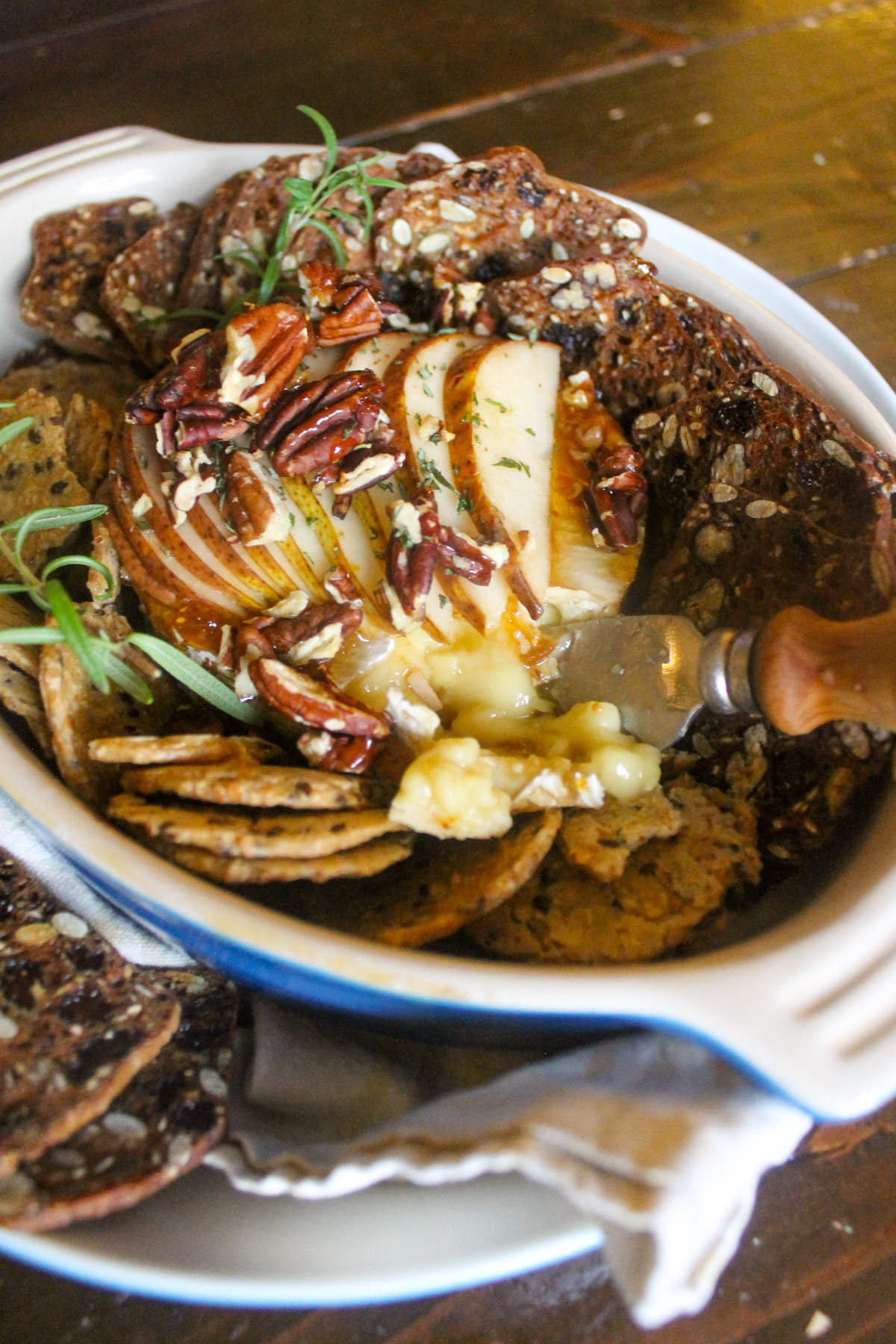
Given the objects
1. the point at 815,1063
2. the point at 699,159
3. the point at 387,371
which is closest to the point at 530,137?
the point at 699,159

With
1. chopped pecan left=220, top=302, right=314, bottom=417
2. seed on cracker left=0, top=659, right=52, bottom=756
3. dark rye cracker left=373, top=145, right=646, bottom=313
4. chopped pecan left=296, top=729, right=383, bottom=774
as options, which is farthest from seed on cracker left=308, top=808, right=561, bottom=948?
dark rye cracker left=373, top=145, right=646, bottom=313

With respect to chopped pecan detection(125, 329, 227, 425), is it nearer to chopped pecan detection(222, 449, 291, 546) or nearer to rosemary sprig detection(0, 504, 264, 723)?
chopped pecan detection(222, 449, 291, 546)

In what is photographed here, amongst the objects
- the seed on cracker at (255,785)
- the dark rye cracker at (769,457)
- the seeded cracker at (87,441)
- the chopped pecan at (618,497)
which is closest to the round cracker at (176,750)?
the seed on cracker at (255,785)

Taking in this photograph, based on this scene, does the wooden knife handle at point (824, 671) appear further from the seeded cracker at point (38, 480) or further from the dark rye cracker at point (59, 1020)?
the seeded cracker at point (38, 480)

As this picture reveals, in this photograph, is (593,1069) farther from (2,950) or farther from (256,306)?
(256,306)

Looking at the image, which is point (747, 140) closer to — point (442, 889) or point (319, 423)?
point (319, 423)

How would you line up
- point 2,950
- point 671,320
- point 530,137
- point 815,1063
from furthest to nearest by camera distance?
point 530,137 → point 671,320 → point 2,950 → point 815,1063
